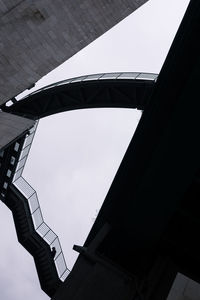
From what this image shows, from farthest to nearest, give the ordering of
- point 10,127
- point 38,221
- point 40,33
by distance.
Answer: point 38,221 → point 10,127 → point 40,33

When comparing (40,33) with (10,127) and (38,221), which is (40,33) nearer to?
(10,127)

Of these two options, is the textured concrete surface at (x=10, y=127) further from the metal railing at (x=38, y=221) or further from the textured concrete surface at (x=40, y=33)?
the metal railing at (x=38, y=221)

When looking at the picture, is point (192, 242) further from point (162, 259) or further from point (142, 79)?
point (142, 79)

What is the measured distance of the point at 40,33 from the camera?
41.4ft

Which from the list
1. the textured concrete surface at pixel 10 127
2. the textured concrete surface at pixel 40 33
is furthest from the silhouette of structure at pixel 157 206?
the textured concrete surface at pixel 40 33

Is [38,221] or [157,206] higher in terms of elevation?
[38,221]

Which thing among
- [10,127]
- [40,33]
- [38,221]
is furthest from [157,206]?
[38,221]

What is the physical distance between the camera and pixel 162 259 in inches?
247

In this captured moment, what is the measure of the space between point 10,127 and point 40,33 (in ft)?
14.0

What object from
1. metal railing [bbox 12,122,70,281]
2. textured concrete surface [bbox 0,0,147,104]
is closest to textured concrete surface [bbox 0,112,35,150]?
textured concrete surface [bbox 0,0,147,104]

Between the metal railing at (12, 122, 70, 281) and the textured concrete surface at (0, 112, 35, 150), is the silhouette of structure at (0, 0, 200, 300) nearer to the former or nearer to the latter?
the textured concrete surface at (0, 112, 35, 150)

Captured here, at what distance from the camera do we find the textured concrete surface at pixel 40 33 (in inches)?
460

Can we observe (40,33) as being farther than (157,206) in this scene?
Yes

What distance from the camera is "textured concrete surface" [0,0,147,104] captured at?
38.3 feet
